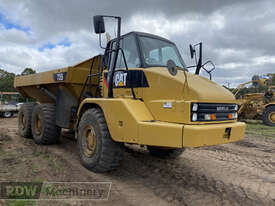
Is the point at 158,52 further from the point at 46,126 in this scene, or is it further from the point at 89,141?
the point at 46,126

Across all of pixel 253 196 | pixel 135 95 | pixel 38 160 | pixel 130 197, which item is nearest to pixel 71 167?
pixel 38 160

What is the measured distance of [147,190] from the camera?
11.4ft

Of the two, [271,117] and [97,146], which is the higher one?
[97,146]

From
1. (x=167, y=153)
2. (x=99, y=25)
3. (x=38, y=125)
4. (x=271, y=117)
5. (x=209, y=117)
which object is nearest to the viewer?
(x=209, y=117)

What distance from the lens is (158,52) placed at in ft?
14.1

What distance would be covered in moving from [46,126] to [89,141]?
2284 mm

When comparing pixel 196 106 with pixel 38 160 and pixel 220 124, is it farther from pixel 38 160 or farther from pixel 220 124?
pixel 38 160

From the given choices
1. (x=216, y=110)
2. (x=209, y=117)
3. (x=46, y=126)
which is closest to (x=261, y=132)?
(x=216, y=110)

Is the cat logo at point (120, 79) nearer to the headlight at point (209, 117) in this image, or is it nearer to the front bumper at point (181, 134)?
the front bumper at point (181, 134)

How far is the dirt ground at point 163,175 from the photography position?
127 inches

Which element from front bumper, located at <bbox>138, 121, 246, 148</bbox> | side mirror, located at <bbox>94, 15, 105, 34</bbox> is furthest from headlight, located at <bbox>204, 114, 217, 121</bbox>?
side mirror, located at <bbox>94, 15, 105, 34</bbox>

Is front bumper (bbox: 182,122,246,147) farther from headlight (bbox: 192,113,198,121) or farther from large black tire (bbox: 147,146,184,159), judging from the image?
large black tire (bbox: 147,146,184,159)

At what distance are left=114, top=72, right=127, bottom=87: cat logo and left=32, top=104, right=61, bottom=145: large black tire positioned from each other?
2735mm

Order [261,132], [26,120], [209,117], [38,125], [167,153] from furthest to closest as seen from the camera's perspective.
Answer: [261,132], [26,120], [38,125], [167,153], [209,117]
